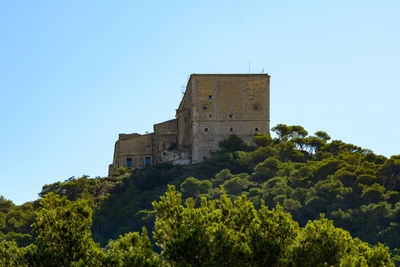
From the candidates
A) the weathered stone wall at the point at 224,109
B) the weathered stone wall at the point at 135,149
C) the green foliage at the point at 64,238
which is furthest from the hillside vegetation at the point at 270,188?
the green foliage at the point at 64,238

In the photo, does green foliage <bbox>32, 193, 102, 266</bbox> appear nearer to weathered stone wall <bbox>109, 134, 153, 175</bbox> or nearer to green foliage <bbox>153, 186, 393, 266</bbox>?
green foliage <bbox>153, 186, 393, 266</bbox>

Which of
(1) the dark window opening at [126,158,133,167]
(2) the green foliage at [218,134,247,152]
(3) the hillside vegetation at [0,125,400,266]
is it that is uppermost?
(2) the green foliage at [218,134,247,152]

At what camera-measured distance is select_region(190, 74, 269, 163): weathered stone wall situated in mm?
56000

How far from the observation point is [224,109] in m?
56.1

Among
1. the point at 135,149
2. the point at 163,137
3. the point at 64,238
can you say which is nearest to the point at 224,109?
the point at 163,137

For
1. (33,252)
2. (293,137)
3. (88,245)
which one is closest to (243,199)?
(88,245)

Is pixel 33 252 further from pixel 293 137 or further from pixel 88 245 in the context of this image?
pixel 293 137

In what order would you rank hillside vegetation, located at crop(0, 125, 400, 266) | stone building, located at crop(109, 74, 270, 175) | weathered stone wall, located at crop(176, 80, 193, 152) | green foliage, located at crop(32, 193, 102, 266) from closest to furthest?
green foliage, located at crop(32, 193, 102, 266) < hillside vegetation, located at crop(0, 125, 400, 266) < stone building, located at crop(109, 74, 270, 175) < weathered stone wall, located at crop(176, 80, 193, 152)

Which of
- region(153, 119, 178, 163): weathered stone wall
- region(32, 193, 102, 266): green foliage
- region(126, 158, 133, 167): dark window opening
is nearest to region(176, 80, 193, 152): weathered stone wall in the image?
region(153, 119, 178, 163): weathered stone wall

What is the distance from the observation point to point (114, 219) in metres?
50.6

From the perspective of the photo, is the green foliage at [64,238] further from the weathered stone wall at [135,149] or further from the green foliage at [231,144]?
the weathered stone wall at [135,149]

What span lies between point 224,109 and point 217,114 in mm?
634

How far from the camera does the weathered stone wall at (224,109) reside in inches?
2205

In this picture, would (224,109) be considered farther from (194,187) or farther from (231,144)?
(194,187)
